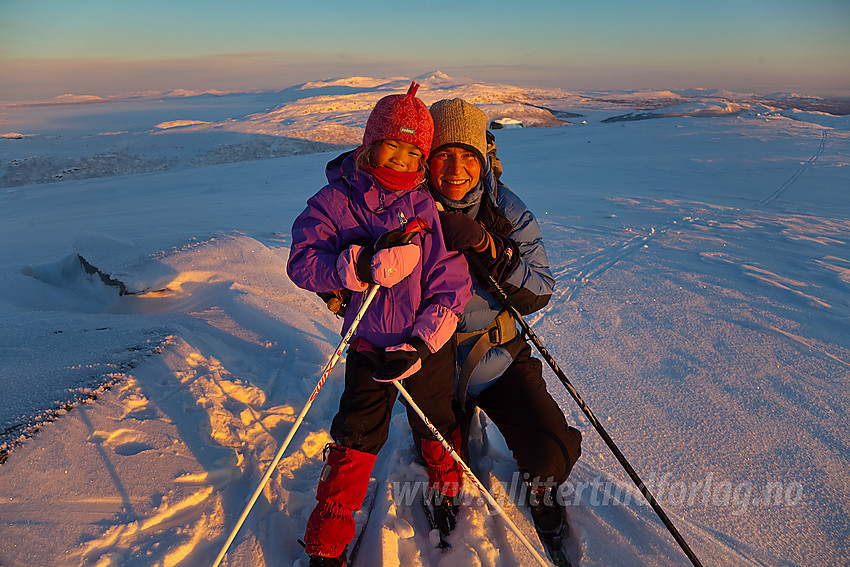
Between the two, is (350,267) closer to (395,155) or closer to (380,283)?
(380,283)

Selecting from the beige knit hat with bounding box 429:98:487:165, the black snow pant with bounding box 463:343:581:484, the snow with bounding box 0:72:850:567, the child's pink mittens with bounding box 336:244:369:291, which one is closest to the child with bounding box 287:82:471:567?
the child's pink mittens with bounding box 336:244:369:291

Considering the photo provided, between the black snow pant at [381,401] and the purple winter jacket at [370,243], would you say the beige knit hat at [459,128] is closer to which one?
the purple winter jacket at [370,243]

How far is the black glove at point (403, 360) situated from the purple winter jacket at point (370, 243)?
6 cm

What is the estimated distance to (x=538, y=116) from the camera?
130 ft

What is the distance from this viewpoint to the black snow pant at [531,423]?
2.06 m

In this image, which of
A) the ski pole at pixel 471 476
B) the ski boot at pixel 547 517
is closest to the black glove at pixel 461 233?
the ski pole at pixel 471 476

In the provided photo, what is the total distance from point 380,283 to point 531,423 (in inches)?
36.1

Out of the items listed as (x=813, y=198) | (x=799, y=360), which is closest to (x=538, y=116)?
(x=813, y=198)

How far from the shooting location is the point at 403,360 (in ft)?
6.36

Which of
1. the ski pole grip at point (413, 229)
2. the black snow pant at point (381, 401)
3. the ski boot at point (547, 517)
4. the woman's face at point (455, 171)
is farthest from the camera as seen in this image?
the woman's face at point (455, 171)

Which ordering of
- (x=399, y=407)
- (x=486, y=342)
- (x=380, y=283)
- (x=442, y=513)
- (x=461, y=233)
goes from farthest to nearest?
(x=399, y=407), (x=486, y=342), (x=442, y=513), (x=461, y=233), (x=380, y=283)

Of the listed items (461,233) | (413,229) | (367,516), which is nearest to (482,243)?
(461,233)

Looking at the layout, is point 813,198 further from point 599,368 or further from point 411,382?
point 411,382

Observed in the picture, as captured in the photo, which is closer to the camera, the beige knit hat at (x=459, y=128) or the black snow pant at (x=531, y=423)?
the black snow pant at (x=531, y=423)
